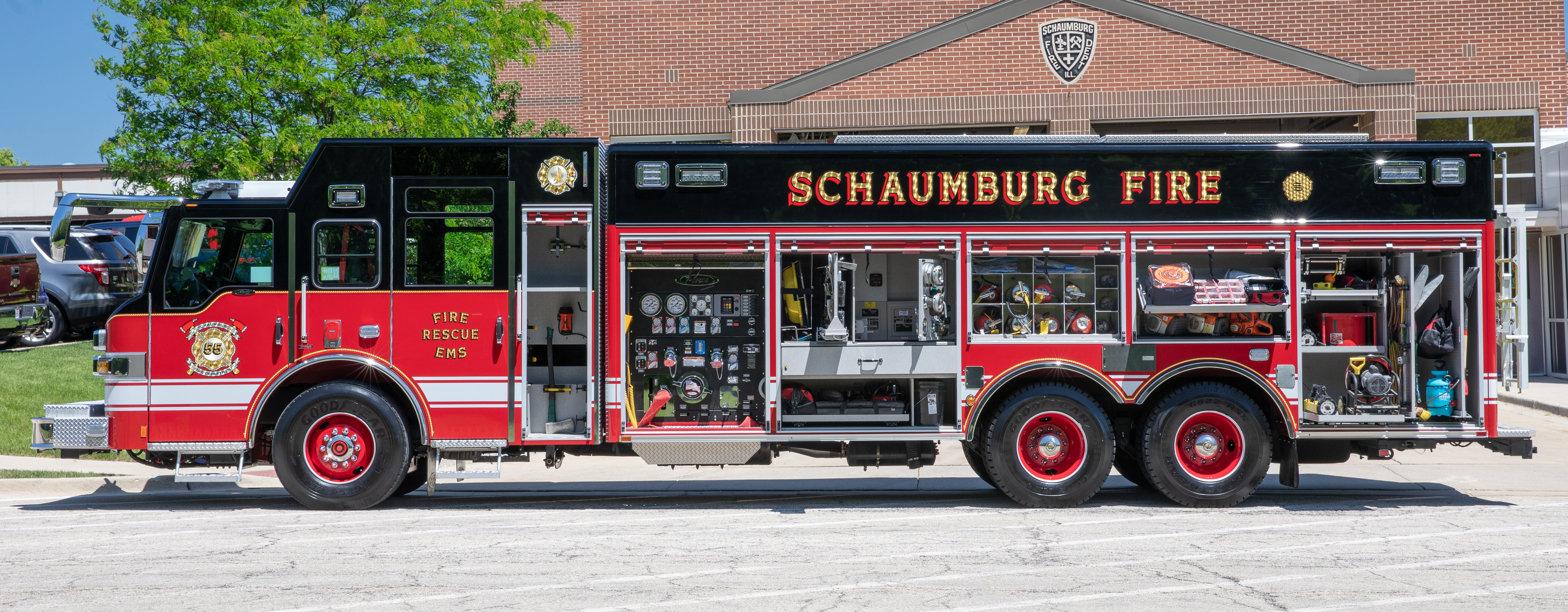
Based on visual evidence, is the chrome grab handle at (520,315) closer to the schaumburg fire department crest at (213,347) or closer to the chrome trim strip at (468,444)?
the chrome trim strip at (468,444)

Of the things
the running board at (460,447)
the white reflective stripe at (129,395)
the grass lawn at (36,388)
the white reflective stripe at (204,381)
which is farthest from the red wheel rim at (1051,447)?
the grass lawn at (36,388)

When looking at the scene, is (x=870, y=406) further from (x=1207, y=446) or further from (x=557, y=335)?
(x=1207, y=446)

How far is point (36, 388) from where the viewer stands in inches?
562

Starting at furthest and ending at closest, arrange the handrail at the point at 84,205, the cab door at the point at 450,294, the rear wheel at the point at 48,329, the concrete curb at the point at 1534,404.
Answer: the rear wheel at the point at 48,329 → the concrete curb at the point at 1534,404 → the cab door at the point at 450,294 → the handrail at the point at 84,205

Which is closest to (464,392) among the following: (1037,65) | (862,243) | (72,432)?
(72,432)

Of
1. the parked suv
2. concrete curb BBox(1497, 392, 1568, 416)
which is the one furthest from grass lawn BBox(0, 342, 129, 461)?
concrete curb BBox(1497, 392, 1568, 416)

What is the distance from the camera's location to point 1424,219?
852 cm

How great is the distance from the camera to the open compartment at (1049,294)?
8.55m

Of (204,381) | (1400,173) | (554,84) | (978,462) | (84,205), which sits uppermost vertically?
(554,84)

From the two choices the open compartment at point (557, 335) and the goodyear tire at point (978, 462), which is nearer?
the open compartment at point (557, 335)

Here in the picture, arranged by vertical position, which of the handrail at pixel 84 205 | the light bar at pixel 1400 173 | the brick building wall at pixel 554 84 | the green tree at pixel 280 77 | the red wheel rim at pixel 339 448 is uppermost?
the brick building wall at pixel 554 84

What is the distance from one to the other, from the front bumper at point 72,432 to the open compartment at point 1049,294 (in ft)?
21.7

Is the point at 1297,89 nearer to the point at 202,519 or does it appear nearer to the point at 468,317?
the point at 468,317

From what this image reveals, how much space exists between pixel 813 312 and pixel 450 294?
279 cm
